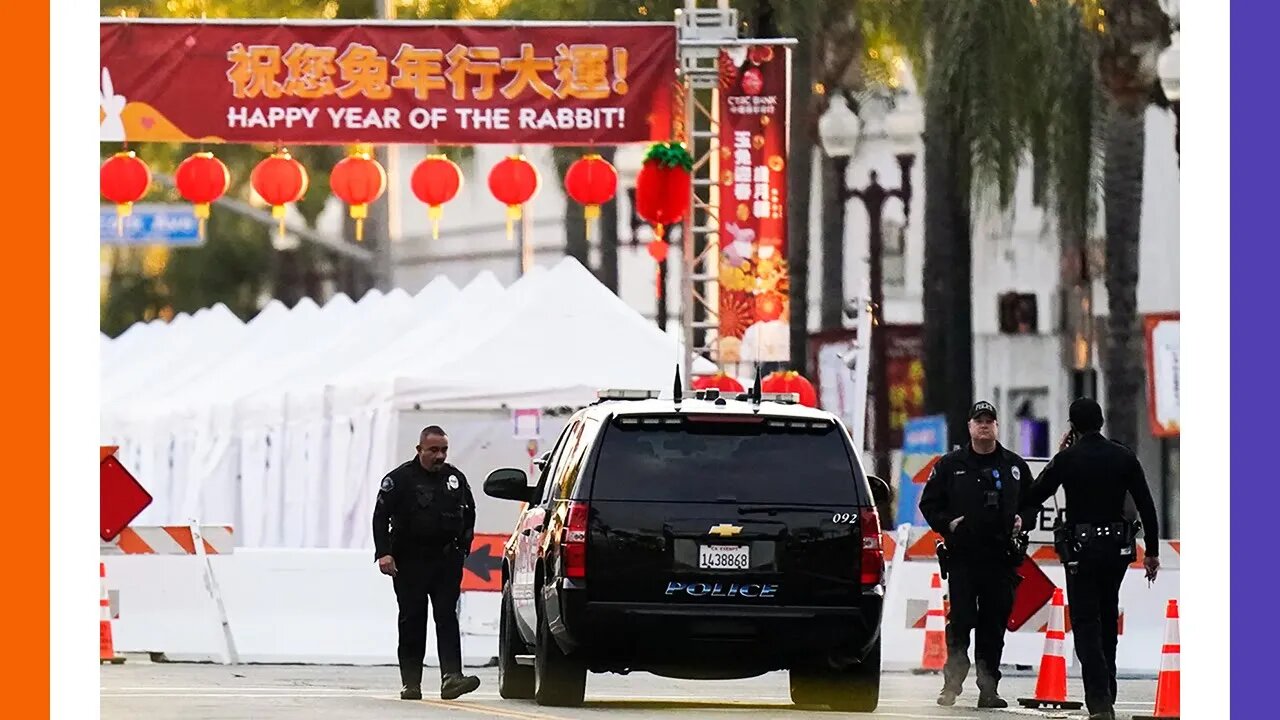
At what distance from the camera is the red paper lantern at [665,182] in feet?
90.9

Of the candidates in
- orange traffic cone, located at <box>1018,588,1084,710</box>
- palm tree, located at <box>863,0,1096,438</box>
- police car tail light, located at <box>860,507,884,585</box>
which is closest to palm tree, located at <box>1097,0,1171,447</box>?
palm tree, located at <box>863,0,1096,438</box>

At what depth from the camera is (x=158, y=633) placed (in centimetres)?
2498

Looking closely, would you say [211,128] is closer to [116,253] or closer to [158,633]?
[158,633]

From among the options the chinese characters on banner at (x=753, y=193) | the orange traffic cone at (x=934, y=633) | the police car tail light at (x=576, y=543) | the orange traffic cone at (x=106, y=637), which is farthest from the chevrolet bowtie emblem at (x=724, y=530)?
the chinese characters on banner at (x=753, y=193)

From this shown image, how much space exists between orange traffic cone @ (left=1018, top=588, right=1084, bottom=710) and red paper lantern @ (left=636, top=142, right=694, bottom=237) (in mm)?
9901

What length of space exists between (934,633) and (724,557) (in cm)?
796

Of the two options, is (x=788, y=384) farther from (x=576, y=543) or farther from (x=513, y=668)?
(x=576, y=543)

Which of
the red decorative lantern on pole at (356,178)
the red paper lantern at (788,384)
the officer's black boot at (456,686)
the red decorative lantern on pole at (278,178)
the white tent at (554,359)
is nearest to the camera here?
the officer's black boot at (456,686)

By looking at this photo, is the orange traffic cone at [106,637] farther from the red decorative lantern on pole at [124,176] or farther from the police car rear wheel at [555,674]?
the police car rear wheel at [555,674]

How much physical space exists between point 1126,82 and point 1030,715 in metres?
15.0

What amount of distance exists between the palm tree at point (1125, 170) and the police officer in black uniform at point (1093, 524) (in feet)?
48.6

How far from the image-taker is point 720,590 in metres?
15.7
